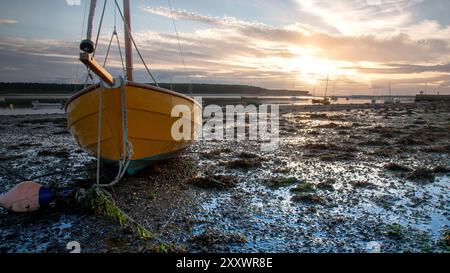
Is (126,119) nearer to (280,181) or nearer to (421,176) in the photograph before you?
(280,181)

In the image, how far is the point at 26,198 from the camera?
5.87 metres

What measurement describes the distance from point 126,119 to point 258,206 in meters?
3.54

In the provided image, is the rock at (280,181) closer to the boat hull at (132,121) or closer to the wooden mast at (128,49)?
the boat hull at (132,121)

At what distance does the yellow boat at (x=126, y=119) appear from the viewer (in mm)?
7077

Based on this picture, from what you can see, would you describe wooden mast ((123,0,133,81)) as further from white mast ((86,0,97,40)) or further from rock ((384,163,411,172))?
rock ((384,163,411,172))

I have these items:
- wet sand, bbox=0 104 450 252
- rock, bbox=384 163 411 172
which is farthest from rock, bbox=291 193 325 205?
rock, bbox=384 163 411 172

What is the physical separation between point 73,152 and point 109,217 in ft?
26.8

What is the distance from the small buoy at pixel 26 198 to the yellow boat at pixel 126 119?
129cm

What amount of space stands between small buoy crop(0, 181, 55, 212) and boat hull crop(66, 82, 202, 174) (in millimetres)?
1919

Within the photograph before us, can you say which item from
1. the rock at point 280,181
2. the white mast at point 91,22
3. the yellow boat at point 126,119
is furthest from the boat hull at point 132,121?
the rock at point 280,181
